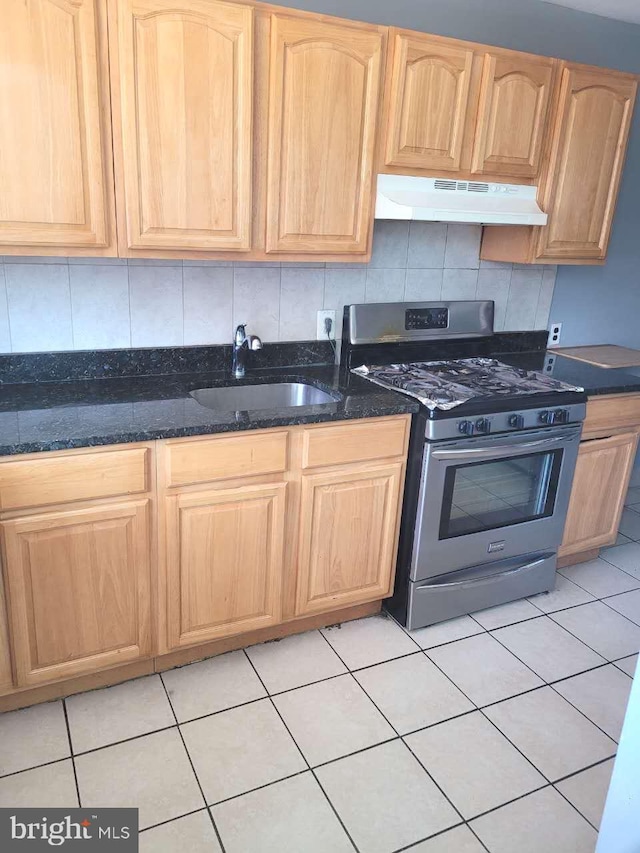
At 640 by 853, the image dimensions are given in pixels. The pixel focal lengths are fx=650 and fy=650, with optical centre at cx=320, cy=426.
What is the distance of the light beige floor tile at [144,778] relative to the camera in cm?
172

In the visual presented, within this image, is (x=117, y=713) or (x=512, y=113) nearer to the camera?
(x=117, y=713)

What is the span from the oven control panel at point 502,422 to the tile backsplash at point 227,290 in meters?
0.75

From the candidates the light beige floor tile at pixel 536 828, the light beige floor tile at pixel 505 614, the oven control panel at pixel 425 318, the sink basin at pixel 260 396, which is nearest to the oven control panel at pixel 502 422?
the sink basin at pixel 260 396

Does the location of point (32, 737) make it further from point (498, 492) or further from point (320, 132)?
point (320, 132)

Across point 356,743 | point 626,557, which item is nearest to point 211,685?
point 356,743

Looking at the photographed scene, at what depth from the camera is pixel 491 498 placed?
2521mm

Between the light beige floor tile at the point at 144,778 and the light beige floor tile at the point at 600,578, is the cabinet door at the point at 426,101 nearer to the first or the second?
the light beige floor tile at the point at 600,578

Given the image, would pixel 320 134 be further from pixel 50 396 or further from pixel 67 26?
pixel 50 396

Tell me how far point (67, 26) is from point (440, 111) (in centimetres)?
125

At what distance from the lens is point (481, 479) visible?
246 cm

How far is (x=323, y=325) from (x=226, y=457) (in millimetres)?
931

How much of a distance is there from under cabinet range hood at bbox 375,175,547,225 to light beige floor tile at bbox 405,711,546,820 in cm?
172

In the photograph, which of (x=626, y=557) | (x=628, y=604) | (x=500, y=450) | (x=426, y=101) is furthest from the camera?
(x=626, y=557)

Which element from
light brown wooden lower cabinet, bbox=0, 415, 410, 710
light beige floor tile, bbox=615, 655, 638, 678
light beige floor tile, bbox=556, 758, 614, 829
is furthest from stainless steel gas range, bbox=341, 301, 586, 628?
light beige floor tile, bbox=556, 758, 614, 829
